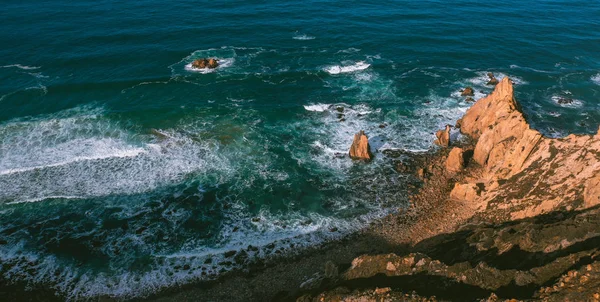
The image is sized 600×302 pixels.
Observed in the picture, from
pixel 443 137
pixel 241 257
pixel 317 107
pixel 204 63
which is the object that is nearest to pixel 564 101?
pixel 443 137

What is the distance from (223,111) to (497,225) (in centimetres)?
5266

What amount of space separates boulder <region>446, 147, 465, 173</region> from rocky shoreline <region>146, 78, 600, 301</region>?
156 millimetres

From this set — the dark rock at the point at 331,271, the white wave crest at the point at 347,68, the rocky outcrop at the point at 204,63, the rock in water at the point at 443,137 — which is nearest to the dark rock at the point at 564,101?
the rock in water at the point at 443,137

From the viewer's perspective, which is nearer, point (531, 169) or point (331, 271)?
point (331, 271)

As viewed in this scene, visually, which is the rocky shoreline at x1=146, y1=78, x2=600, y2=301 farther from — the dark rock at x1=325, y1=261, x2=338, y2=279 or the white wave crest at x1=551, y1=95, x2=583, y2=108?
the white wave crest at x1=551, y1=95, x2=583, y2=108

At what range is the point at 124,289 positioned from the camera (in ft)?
152

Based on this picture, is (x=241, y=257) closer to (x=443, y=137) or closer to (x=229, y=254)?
(x=229, y=254)

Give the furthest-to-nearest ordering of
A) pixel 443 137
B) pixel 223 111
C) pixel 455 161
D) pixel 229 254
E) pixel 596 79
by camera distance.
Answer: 1. pixel 596 79
2. pixel 223 111
3. pixel 443 137
4. pixel 455 161
5. pixel 229 254

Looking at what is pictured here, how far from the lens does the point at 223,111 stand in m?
78.7

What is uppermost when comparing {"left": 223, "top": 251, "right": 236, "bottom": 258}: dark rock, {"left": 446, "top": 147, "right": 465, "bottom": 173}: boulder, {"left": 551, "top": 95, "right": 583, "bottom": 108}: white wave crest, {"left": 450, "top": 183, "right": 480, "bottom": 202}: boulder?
{"left": 551, "top": 95, "right": 583, "bottom": 108}: white wave crest

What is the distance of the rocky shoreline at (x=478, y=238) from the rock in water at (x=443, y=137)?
3.87ft

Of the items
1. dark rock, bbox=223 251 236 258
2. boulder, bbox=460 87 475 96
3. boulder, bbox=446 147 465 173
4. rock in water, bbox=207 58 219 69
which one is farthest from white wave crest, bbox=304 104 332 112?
Answer: dark rock, bbox=223 251 236 258

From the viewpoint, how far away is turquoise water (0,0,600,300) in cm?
5312

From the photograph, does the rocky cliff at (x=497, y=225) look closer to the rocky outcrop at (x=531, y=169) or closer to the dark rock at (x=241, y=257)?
the rocky outcrop at (x=531, y=169)
